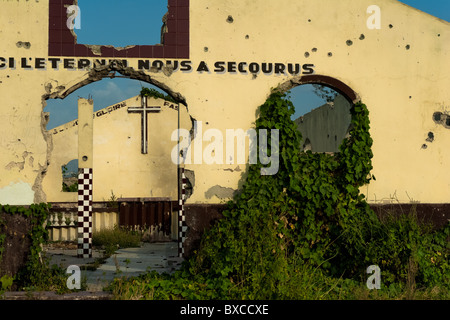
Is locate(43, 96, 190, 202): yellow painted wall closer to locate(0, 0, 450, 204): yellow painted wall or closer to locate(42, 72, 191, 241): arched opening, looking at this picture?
locate(42, 72, 191, 241): arched opening

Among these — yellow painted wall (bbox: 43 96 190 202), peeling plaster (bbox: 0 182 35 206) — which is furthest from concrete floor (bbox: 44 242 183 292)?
yellow painted wall (bbox: 43 96 190 202)

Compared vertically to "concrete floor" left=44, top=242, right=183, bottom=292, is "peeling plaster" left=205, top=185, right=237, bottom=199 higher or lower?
higher

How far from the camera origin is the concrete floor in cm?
847

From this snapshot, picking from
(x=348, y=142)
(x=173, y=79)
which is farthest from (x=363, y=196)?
(x=173, y=79)

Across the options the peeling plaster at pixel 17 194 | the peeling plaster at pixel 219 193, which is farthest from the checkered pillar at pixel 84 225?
the peeling plaster at pixel 219 193

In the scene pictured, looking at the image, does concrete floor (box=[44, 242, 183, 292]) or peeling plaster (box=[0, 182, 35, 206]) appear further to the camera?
concrete floor (box=[44, 242, 183, 292])

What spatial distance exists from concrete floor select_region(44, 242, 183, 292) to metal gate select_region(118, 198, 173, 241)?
510 millimetres

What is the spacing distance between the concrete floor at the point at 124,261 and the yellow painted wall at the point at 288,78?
1.63 m

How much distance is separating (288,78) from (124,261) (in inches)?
196

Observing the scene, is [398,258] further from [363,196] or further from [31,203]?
[31,203]

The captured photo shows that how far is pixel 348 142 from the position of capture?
8789 millimetres

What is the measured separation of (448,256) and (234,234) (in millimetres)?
3649

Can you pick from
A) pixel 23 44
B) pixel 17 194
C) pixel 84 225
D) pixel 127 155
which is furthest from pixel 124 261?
pixel 127 155

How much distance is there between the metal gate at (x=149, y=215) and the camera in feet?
47.3
